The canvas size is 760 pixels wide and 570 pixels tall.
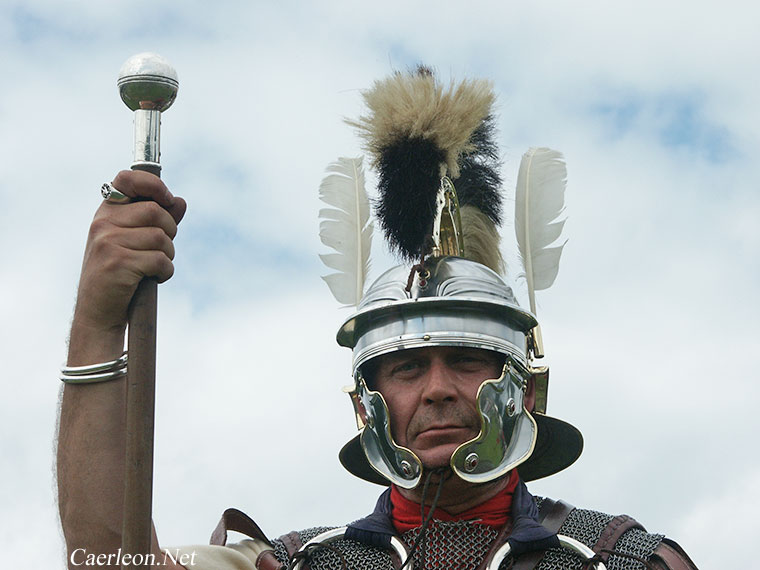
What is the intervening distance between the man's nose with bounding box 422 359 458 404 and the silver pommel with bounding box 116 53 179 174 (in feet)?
5.24

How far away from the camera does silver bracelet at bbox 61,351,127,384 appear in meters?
5.53

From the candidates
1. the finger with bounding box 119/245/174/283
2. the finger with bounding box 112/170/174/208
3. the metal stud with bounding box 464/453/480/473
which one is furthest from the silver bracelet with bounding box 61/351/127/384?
the metal stud with bounding box 464/453/480/473

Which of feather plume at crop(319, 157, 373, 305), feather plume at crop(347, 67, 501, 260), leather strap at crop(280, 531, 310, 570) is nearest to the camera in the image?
leather strap at crop(280, 531, 310, 570)

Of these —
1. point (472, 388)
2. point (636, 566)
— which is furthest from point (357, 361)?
point (636, 566)

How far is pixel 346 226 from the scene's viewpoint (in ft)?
24.1

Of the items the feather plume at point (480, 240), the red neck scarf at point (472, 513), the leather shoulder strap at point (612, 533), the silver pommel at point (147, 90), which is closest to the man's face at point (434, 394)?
the red neck scarf at point (472, 513)

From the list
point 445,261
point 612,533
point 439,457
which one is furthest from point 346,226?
point 612,533

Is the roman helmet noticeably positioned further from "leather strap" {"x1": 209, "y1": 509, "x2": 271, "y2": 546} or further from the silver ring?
the silver ring

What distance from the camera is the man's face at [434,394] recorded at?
613 cm

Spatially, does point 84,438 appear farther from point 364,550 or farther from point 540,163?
point 540,163

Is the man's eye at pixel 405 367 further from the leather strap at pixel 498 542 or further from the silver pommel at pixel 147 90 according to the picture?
the silver pommel at pixel 147 90

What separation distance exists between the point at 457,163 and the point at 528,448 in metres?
1.52

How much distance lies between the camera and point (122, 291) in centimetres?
541

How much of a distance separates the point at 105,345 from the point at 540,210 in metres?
2.53
